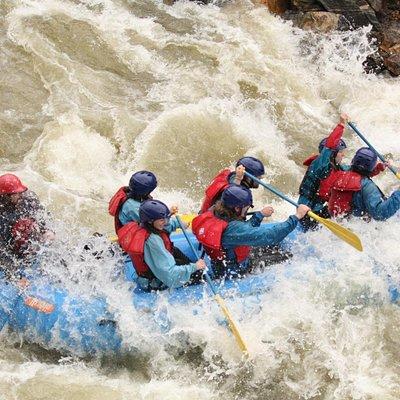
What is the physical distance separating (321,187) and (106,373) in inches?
104

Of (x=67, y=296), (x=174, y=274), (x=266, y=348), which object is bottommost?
(x=67, y=296)

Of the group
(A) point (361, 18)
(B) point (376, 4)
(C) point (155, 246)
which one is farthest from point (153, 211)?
(B) point (376, 4)

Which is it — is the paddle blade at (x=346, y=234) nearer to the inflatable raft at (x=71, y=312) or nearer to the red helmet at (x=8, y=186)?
the inflatable raft at (x=71, y=312)

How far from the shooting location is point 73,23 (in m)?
10.3

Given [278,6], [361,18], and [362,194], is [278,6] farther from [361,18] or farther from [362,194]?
[362,194]

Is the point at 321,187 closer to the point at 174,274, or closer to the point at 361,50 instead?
the point at 174,274

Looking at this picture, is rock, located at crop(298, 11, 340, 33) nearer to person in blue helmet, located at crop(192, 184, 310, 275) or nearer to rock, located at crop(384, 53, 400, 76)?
rock, located at crop(384, 53, 400, 76)

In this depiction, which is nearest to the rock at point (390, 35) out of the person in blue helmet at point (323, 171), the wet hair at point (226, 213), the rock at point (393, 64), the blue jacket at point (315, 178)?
the rock at point (393, 64)

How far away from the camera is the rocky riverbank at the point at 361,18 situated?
403 inches

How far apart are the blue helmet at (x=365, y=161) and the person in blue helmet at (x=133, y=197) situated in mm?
1838

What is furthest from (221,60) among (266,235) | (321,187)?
(266,235)

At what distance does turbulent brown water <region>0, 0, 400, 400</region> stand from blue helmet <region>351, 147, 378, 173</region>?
613 millimetres

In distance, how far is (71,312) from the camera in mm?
5043

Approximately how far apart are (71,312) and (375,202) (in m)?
2.79
